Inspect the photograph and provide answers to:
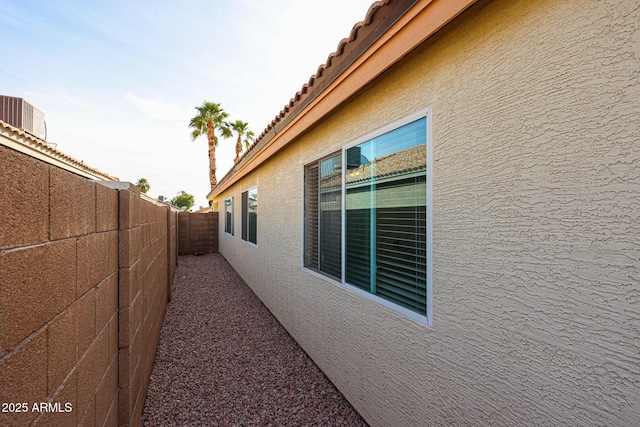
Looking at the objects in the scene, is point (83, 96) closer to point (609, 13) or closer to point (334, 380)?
point (334, 380)

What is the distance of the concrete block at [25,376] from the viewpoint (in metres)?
0.77

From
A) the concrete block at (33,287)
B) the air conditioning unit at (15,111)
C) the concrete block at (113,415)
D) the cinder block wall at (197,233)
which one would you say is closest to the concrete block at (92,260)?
the concrete block at (33,287)

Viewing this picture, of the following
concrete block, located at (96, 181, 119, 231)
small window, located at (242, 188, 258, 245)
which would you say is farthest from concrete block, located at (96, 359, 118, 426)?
small window, located at (242, 188, 258, 245)

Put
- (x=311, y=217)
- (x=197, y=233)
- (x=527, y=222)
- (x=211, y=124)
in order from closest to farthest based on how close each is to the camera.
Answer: (x=527, y=222), (x=311, y=217), (x=197, y=233), (x=211, y=124)

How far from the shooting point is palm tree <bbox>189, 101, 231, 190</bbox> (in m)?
21.9

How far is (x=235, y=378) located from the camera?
12.7 ft

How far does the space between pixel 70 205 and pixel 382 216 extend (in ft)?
7.27

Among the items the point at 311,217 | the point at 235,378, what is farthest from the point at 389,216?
the point at 235,378

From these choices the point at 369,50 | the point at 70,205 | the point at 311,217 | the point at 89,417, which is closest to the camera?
the point at 70,205

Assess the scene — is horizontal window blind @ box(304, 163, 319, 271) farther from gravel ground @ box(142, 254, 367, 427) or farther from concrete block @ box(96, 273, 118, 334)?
concrete block @ box(96, 273, 118, 334)

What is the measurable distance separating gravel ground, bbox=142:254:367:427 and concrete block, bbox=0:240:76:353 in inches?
103

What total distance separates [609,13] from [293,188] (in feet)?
13.7

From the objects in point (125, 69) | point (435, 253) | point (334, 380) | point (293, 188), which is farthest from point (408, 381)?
→ point (125, 69)

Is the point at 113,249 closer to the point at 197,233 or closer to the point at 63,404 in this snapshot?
the point at 63,404
